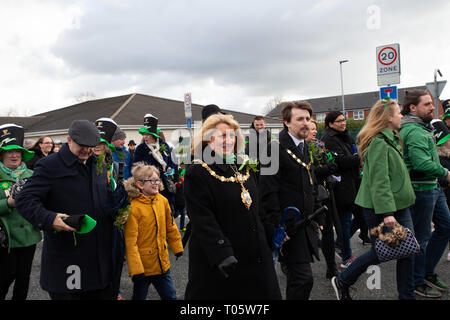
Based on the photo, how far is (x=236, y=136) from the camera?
3131 millimetres

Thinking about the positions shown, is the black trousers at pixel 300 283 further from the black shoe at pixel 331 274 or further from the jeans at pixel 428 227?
the black shoe at pixel 331 274

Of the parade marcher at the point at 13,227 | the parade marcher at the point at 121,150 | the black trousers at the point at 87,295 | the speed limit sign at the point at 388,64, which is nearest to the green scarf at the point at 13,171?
the parade marcher at the point at 13,227

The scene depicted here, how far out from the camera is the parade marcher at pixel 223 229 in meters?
2.67

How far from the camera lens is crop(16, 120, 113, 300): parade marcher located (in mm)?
2898

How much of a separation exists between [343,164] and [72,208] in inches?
142

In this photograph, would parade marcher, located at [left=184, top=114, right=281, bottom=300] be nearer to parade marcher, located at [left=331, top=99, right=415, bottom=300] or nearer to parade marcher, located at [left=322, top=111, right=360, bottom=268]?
parade marcher, located at [left=331, top=99, right=415, bottom=300]

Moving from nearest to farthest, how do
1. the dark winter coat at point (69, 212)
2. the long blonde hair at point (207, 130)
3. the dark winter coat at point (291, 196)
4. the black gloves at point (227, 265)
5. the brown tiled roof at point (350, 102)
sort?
the black gloves at point (227, 265) → the dark winter coat at point (69, 212) → the long blonde hair at point (207, 130) → the dark winter coat at point (291, 196) → the brown tiled roof at point (350, 102)

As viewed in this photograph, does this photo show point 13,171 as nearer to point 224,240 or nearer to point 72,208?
point 72,208

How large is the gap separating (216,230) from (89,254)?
44.1 inches

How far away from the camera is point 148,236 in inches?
145

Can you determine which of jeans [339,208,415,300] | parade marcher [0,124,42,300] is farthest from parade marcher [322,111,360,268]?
parade marcher [0,124,42,300]

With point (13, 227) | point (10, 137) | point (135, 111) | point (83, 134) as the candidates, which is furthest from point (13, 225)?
point (135, 111)
